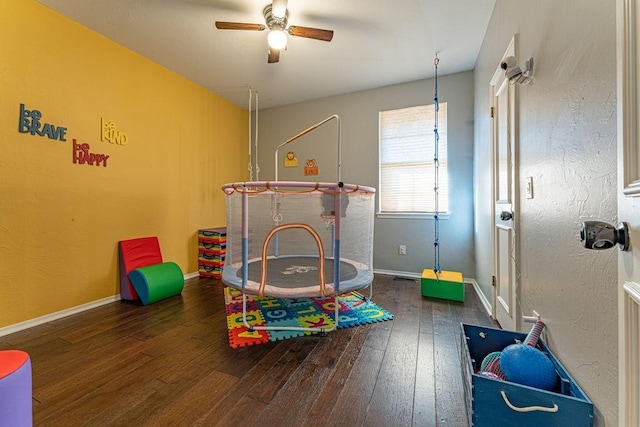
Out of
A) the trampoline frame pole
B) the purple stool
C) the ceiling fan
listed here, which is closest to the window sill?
the trampoline frame pole

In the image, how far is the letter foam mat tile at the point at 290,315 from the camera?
200cm

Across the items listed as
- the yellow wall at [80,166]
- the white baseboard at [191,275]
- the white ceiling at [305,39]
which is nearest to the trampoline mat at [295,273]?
the white baseboard at [191,275]

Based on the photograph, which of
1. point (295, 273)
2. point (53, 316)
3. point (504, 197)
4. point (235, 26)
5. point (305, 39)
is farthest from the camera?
point (305, 39)

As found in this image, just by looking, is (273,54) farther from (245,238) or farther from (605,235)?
(605,235)

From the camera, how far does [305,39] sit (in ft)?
8.70

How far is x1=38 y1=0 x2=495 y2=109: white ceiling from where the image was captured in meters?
2.24

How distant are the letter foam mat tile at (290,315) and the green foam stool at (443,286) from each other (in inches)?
25.5

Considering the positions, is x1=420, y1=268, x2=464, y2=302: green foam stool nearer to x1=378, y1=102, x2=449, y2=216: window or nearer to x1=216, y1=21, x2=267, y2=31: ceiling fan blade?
x1=378, y1=102, x2=449, y2=216: window

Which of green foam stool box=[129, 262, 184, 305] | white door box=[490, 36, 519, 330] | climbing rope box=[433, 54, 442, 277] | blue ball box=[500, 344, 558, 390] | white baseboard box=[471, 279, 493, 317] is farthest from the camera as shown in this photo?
climbing rope box=[433, 54, 442, 277]

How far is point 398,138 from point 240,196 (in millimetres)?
2510

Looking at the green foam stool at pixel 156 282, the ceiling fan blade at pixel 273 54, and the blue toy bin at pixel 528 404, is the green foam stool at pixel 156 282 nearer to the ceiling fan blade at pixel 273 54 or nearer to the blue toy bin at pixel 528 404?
the ceiling fan blade at pixel 273 54

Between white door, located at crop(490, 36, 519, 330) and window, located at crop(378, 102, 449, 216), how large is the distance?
1.17 meters

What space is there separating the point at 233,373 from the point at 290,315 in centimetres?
83

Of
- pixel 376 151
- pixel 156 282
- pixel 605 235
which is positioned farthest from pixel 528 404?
pixel 376 151
